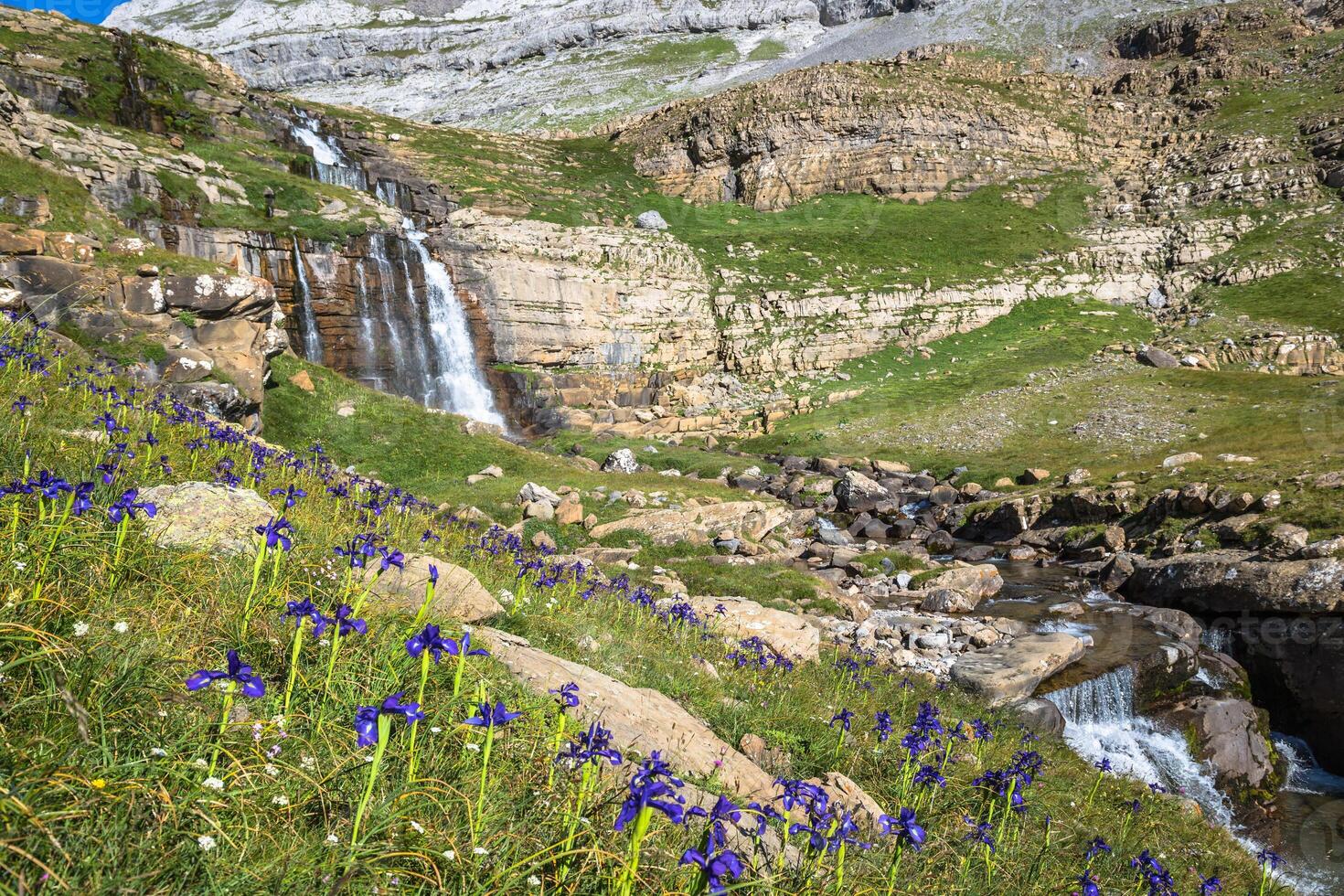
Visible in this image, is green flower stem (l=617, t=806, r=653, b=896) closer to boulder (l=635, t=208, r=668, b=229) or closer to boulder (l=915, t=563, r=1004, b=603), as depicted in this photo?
boulder (l=915, t=563, r=1004, b=603)

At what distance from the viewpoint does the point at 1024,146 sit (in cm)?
7388

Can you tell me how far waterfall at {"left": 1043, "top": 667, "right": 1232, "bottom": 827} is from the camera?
990cm

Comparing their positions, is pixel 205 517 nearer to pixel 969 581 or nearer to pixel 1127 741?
pixel 1127 741

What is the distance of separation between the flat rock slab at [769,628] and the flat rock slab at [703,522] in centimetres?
660

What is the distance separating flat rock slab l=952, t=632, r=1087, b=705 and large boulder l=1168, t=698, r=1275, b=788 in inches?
73.9

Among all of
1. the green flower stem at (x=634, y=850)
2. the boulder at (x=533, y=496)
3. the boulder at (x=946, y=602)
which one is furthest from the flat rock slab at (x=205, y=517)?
the boulder at (x=946, y=602)

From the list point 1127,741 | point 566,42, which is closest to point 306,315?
point 1127,741

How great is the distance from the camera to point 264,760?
97.4 inches

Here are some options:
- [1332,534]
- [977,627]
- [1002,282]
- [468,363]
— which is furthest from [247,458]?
[1002,282]

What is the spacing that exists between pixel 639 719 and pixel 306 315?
113ft

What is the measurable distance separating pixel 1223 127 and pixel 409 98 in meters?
151

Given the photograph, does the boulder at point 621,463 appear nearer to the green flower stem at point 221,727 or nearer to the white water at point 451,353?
the white water at point 451,353

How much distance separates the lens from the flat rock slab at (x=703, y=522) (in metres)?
17.6

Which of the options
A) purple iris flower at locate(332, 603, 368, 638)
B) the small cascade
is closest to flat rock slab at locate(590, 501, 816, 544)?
purple iris flower at locate(332, 603, 368, 638)
